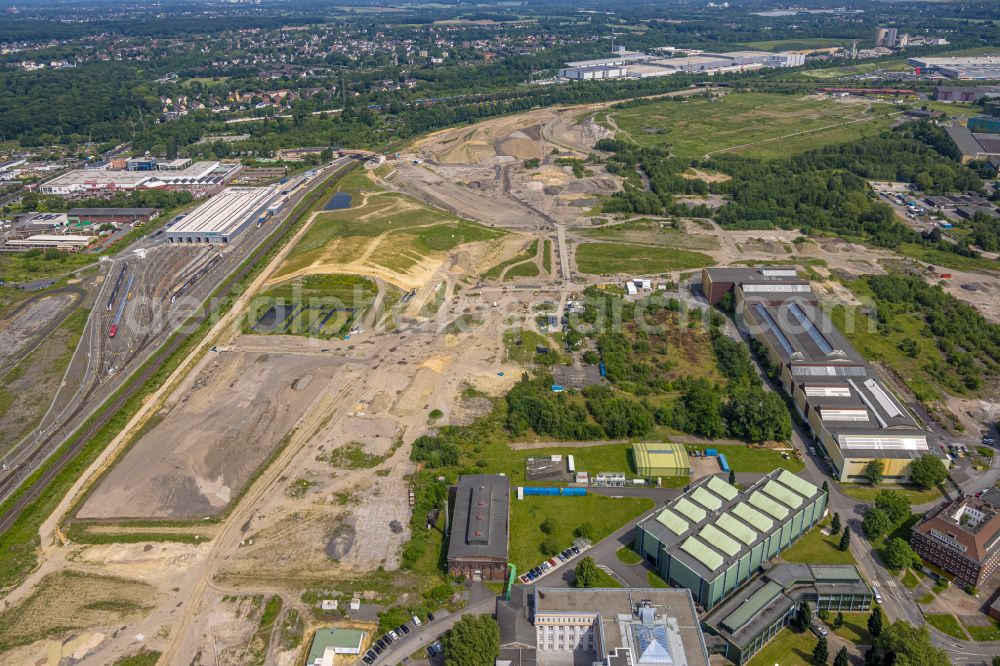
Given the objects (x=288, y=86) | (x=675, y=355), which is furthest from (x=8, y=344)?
(x=288, y=86)

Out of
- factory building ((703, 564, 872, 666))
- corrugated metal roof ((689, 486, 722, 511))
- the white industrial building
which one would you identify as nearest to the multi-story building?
factory building ((703, 564, 872, 666))

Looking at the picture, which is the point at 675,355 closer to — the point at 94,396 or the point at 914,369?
the point at 914,369

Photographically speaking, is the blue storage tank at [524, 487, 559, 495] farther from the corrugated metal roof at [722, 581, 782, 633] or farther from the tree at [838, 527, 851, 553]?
the tree at [838, 527, 851, 553]

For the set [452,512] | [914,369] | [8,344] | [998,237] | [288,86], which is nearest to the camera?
[452,512]

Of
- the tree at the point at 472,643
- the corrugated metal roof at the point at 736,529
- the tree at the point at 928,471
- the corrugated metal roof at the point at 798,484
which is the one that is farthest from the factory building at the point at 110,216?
the tree at the point at 928,471

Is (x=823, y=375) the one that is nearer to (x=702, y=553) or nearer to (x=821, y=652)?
(x=702, y=553)
